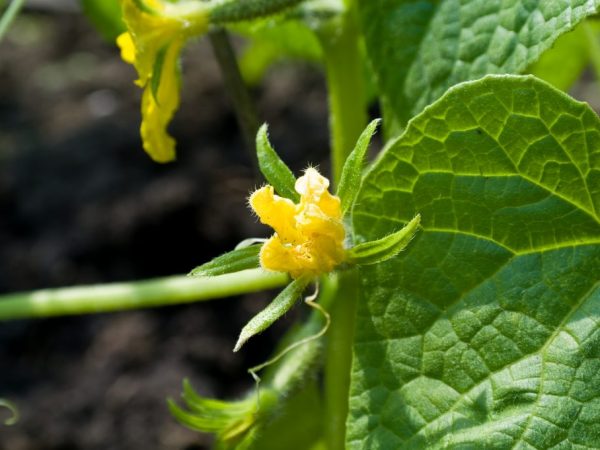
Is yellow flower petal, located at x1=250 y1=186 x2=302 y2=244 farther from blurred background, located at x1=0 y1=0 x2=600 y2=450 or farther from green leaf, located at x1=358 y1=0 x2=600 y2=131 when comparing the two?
blurred background, located at x1=0 y1=0 x2=600 y2=450

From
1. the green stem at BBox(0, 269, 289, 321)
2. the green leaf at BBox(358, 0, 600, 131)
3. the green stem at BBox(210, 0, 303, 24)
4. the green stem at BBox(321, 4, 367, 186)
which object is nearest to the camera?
the green leaf at BBox(358, 0, 600, 131)

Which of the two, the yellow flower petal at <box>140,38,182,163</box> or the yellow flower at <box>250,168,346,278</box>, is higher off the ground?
the yellow flower petal at <box>140,38,182,163</box>

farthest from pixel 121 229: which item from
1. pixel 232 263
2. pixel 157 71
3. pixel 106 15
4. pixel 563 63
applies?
pixel 232 263

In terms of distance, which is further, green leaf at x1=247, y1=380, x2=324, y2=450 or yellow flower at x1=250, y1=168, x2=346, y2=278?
green leaf at x1=247, y1=380, x2=324, y2=450

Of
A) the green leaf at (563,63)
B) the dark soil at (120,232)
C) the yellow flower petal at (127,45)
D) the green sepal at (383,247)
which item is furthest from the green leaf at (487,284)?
the green leaf at (563,63)

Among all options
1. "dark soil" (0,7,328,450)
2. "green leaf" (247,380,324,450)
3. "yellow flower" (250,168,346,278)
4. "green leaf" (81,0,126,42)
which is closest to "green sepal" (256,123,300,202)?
"yellow flower" (250,168,346,278)

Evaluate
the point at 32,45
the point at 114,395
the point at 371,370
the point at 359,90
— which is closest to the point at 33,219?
the point at 114,395
